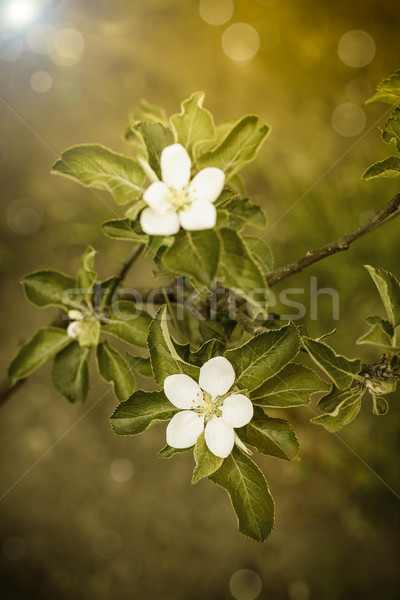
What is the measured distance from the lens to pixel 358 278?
1790mm

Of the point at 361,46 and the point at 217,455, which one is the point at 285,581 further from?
the point at 361,46

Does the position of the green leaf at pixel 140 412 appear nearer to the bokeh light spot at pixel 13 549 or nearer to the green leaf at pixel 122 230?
the green leaf at pixel 122 230

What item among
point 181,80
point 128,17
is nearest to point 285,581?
point 181,80

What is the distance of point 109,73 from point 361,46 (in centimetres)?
131

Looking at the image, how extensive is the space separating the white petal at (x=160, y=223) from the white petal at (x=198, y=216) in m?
0.01

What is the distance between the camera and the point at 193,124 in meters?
0.61

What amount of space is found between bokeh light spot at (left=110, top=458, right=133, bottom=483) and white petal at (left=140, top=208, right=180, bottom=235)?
5.19 ft

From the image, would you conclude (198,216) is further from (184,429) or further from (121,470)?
→ (121,470)

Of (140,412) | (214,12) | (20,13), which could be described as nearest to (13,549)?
(140,412)

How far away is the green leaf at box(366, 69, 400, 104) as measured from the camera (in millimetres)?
578

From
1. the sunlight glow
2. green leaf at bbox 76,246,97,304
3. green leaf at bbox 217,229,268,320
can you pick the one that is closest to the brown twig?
green leaf at bbox 76,246,97,304

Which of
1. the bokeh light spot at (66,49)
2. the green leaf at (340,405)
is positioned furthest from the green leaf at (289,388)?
the bokeh light spot at (66,49)

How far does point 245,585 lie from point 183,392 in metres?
1.63

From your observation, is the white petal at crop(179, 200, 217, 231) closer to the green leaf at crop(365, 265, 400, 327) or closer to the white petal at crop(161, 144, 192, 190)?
the white petal at crop(161, 144, 192, 190)
